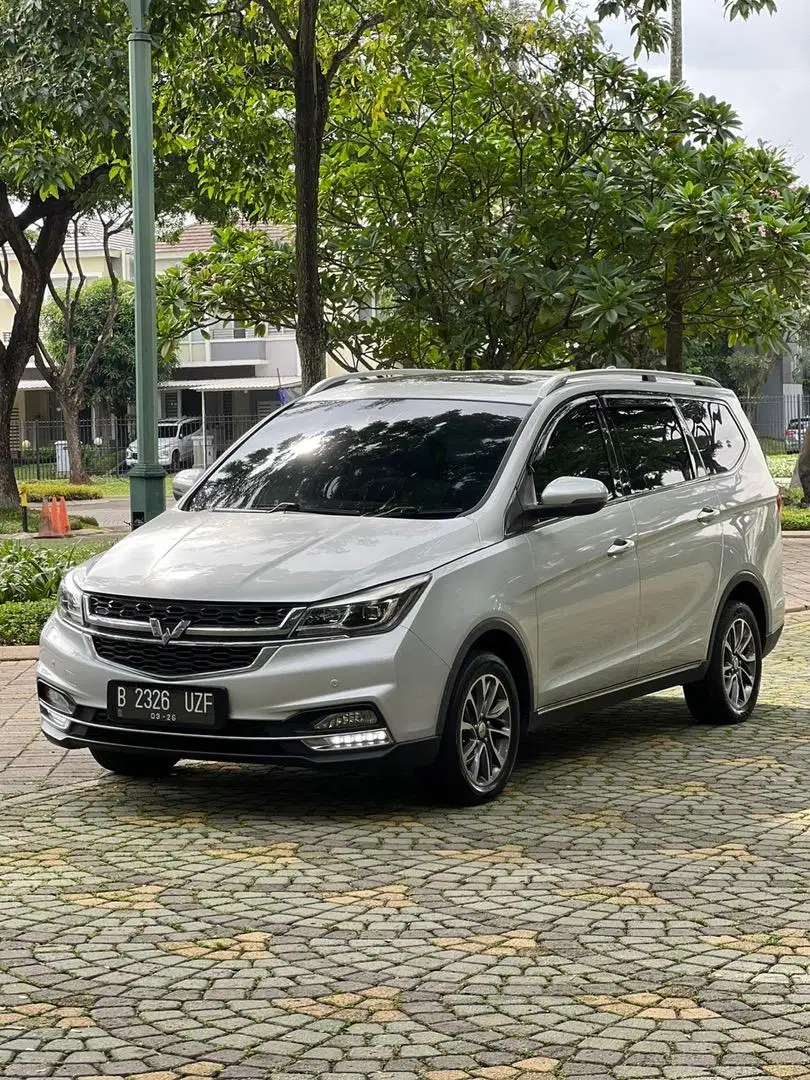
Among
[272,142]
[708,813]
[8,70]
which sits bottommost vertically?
[708,813]

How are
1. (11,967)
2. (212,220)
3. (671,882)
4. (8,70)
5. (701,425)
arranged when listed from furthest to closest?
(212,220) < (8,70) < (701,425) < (671,882) < (11,967)

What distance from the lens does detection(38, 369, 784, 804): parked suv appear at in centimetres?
735

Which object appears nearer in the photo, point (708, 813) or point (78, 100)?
point (708, 813)

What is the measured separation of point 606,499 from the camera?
8555mm

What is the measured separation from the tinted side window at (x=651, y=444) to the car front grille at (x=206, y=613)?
8.74ft

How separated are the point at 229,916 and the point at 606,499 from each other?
3.20 meters

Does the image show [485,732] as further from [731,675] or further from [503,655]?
→ [731,675]

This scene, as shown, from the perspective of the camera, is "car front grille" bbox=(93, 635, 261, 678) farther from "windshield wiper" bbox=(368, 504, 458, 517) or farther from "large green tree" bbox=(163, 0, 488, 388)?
"large green tree" bbox=(163, 0, 488, 388)

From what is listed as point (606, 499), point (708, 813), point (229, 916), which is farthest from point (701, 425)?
point (229, 916)

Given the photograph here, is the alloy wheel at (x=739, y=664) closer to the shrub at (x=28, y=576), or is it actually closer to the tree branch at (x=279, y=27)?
the shrub at (x=28, y=576)

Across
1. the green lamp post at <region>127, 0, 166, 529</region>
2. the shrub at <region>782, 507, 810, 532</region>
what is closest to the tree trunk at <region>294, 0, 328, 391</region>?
the green lamp post at <region>127, 0, 166, 529</region>

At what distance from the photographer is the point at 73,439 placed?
50250 mm

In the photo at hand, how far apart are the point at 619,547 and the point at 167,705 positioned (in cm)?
253

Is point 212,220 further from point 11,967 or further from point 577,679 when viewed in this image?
point 11,967
